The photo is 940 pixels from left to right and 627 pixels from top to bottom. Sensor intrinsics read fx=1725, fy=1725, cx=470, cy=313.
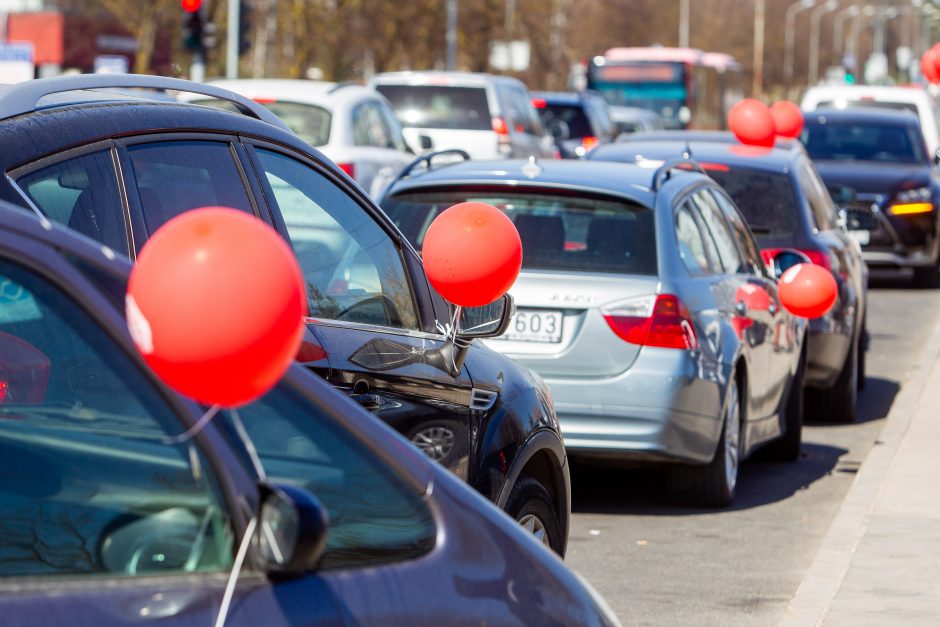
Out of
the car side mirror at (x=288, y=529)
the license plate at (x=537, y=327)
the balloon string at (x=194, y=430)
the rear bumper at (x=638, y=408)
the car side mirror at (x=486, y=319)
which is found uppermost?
the balloon string at (x=194, y=430)

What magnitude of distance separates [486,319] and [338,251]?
1.43ft

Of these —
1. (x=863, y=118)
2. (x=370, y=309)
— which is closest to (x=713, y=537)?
(x=370, y=309)

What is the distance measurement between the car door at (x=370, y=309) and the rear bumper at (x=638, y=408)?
2424mm

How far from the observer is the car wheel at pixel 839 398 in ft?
34.2

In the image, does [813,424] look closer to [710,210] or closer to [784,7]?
[710,210]

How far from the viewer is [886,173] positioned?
1830 cm

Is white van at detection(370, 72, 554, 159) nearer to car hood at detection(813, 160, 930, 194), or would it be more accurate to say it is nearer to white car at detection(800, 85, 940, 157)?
car hood at detection(813, 160, 930, 194)

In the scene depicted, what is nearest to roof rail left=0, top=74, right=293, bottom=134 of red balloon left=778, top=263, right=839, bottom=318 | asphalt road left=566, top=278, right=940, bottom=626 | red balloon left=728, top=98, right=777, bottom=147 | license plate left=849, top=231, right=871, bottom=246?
asphalt road left=566, top=278, right=940, bottom=626

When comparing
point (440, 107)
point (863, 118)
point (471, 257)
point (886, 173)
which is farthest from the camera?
point (440, 107)

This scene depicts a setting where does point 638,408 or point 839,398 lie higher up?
point 638,408

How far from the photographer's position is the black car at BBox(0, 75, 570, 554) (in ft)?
12.1

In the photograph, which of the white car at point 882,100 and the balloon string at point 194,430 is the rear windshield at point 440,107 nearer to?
the white car at point 882,100

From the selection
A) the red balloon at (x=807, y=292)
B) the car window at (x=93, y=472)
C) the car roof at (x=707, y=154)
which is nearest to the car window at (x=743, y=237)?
the red balloon at (x=807, y=292)

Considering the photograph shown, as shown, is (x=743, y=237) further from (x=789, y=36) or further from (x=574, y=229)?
(x=789, y=36)
